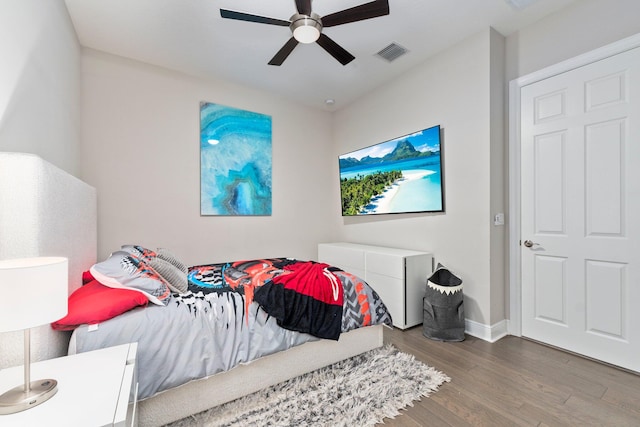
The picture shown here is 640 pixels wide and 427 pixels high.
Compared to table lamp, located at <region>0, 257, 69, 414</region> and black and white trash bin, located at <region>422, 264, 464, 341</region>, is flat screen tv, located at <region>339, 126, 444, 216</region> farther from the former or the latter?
table lamp, located at <region>0, 257, 69, 414</region>

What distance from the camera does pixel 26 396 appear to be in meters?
0.94

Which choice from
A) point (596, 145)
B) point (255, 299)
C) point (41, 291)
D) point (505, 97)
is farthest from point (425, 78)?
point (41, 291)

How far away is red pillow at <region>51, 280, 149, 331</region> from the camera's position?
1369mm

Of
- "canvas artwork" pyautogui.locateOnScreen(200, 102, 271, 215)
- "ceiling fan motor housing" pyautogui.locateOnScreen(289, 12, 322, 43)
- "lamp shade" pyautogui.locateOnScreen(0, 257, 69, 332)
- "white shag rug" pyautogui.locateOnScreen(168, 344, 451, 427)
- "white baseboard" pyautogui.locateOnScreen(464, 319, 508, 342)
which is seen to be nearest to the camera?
"lamp shade" pyautogui.locateOnScreen(0, 257, 69, 332)

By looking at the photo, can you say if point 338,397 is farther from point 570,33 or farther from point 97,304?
point 570,33

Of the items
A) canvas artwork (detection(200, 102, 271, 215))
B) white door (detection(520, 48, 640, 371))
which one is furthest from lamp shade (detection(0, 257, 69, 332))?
white door (detection(520, 48, 640, 371))

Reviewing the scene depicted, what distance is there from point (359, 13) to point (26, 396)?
256cm

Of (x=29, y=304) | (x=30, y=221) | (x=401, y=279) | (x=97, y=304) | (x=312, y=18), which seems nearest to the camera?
(x=29, y=304)

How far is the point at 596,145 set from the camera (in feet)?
7.34

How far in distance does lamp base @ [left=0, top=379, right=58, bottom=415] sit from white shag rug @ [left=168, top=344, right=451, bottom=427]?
830 mm

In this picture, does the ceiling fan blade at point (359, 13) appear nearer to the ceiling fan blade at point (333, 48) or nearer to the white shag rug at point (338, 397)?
the ceiling fan blade at point (333, 48)

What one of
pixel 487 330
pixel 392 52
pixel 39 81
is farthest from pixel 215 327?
pixel 392 52

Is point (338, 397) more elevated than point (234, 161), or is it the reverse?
point (234, 161)

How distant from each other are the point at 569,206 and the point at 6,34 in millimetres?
3785
